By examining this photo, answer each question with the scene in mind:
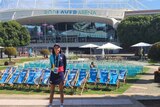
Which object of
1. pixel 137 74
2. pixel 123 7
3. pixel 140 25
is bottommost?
pixel 137 74

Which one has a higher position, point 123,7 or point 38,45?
point 123,7

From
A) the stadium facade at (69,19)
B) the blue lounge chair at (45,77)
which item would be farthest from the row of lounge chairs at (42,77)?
the stadium facade at (69,19)

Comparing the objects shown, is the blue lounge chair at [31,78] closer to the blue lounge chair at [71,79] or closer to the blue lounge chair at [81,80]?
the blue lounge chair at [71,79]

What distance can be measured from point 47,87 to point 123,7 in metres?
108

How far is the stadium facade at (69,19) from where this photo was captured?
117 meters

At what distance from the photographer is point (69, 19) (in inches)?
4823

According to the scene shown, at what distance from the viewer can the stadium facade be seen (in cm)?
11704

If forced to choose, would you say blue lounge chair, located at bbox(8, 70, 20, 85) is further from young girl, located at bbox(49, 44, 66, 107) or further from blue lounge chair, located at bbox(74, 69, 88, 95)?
young girl, located at bbox(49, 44, 66, 107)

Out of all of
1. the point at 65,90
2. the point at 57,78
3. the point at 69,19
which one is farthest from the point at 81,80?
the point at 69,19

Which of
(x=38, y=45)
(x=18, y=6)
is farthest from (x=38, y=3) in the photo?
(x=38, y=45)

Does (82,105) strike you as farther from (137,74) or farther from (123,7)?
(123,7)

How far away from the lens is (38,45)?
391 ft

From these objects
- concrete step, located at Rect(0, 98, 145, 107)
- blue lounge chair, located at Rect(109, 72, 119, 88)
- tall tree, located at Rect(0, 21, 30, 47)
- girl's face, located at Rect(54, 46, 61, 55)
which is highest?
tall tree, located at Rect(0, 21, 30, 47)

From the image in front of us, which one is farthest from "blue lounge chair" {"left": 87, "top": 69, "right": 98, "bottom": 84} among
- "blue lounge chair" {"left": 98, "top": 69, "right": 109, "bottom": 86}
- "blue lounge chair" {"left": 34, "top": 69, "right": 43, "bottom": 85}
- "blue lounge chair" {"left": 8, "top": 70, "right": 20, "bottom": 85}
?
"blue lounge chair" {"left": 8, "top": 70, "right": 20, "bottom": 85}
